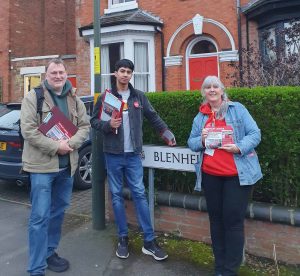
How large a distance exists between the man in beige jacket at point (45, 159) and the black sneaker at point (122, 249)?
584 millimetres

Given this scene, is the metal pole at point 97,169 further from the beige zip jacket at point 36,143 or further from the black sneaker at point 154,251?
the beige zip jacket at point 36,143

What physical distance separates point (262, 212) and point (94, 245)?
1.92 metres

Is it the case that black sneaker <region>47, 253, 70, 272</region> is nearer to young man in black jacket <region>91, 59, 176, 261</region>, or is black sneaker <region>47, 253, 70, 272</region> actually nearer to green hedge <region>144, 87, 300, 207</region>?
young man in black jacket <region>91, 59, 176, 261</region>

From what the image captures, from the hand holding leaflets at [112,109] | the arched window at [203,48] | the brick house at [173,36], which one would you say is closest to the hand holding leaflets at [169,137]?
the hand holding leaflets at [112,109]

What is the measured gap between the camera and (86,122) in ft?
12.6

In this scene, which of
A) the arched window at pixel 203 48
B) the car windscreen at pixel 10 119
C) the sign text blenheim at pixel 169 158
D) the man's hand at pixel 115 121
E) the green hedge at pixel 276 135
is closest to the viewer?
the green hedge at pixel 276 135

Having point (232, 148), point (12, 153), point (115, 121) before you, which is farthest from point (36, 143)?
point (12, 153)

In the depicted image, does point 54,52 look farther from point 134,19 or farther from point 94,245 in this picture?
point 94,245

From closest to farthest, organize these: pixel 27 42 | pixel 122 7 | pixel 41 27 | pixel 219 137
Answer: pixel 219 137
pixel 122 7
pixel 27 42
pixel 41 27

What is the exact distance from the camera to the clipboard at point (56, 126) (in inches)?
136

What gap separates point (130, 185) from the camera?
3.98m

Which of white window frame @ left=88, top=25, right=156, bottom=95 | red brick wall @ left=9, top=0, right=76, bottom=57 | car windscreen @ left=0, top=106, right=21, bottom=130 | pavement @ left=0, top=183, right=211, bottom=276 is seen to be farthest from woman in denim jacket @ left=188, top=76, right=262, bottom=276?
Answer: red brick wall @ left=9, top=0, right=76, bottom=57

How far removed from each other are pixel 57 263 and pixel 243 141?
221 centimetres

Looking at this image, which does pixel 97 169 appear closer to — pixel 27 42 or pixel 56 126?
pixel 56 126
